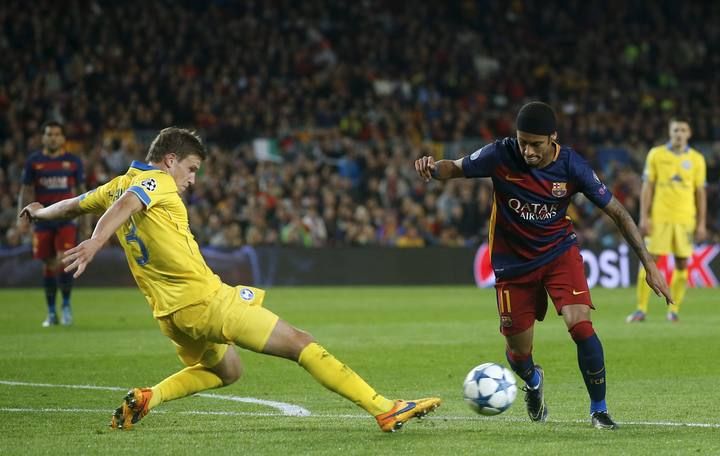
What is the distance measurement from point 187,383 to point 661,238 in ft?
31.4

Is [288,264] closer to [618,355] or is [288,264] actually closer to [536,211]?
[618,355]

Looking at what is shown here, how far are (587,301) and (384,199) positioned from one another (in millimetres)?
18963

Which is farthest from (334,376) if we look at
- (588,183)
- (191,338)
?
(588,183)

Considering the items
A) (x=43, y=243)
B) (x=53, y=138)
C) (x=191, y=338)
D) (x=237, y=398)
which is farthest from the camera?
(x=43, y=243)

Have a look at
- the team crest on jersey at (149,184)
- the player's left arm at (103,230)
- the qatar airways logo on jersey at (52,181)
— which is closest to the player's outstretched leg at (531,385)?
the team crest on jersey at (149,184)

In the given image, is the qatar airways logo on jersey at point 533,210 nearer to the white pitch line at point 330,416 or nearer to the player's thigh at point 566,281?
the player's thigh at point 566,281

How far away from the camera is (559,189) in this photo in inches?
293

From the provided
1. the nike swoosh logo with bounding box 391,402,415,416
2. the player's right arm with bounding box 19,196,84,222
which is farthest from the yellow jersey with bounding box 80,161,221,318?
the nike swoosh logo with bounding box 391,402,415,416

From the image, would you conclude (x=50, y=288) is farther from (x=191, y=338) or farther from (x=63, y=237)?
(x=191, y=338)

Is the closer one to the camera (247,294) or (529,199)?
(247,294)

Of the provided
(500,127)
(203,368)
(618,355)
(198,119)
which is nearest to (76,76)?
(198,119)

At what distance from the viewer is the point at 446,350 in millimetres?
12430

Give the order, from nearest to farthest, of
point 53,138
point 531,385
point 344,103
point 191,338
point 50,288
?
point 191,338 < point 531,385 < point 53,138 < point 50,288 < point 344,103

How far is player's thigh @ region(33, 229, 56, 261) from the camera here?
1536 centimetres
